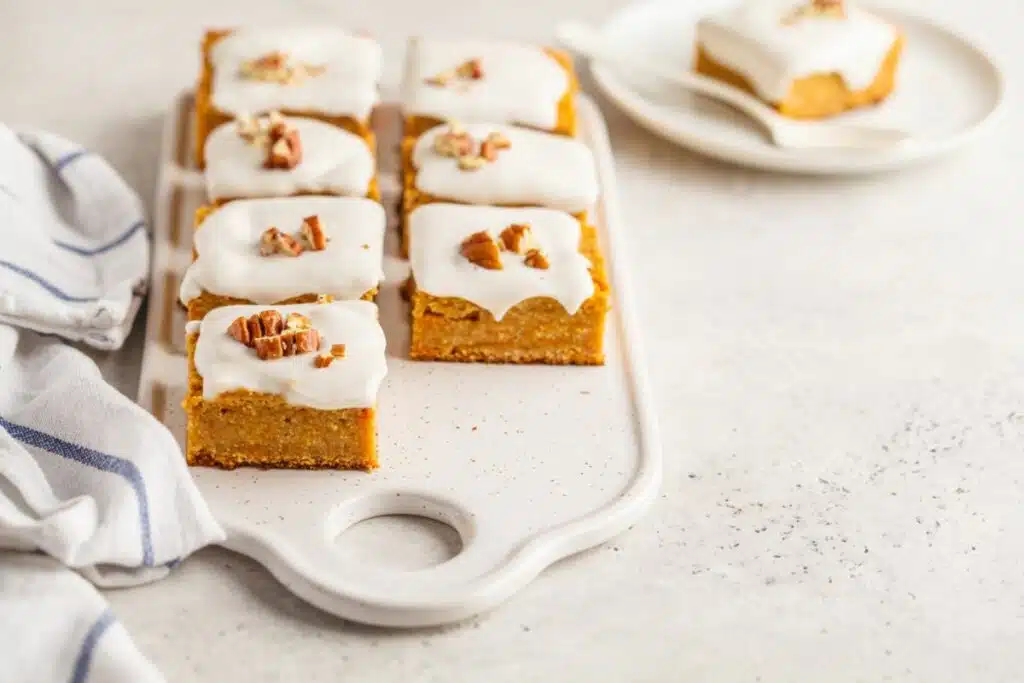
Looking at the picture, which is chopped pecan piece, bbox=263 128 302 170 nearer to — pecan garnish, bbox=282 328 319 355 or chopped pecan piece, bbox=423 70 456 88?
chopped pecan piece, bbox=423 70 456 88

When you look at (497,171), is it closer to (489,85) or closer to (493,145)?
(493,145)

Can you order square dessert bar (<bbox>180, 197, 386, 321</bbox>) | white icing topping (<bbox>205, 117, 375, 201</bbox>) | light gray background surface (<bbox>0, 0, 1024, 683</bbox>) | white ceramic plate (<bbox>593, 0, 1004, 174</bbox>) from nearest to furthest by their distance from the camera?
light gray background surface (<bbox>0, 0, 1024, 683</bbox>), square dessert bar (<bbox>180, 197, 386, 321</bbox>), white icing topping (<bbox>205, 117, 375, 201</bbox>), white ceramic plate (<bbox>593, 0, 1004, 174</bbox>)

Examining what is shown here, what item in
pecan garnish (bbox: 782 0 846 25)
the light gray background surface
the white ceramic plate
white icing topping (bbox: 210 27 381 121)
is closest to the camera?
the light gray background surface

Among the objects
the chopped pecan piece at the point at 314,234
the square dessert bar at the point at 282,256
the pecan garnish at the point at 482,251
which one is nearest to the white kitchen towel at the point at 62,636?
the square dessert bar at the point at 282,256

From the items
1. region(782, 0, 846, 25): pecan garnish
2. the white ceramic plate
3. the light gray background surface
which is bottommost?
the light gray background surface

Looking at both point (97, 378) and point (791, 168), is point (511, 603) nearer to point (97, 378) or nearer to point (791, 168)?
point (97, 378)

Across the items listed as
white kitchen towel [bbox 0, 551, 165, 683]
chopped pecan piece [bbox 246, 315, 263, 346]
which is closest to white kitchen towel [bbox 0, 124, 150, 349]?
chopped pecan piece [bbox 246, 315, 263, 346]

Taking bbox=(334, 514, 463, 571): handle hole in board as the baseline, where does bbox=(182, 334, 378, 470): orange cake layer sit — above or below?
above
